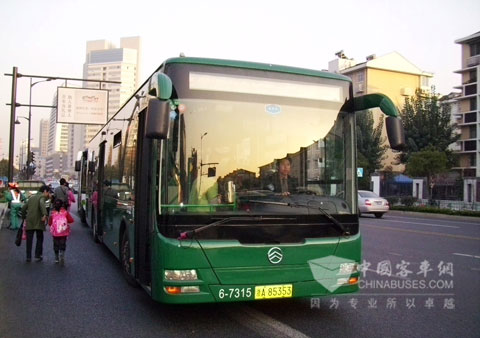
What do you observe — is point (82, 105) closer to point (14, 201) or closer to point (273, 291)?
point (14, 201)

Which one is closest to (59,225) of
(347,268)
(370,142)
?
(347,268)

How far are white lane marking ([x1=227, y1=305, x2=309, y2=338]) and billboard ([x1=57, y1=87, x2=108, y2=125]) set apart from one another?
25.1 meters

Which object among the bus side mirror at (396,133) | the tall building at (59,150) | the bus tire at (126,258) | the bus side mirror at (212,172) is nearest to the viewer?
the bus side mirror at (212,172)

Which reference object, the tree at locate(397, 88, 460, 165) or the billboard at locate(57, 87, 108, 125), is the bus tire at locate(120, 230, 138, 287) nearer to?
the billboard at locate(57, 87, 108, 125)

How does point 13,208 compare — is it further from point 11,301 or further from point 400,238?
point 400,238

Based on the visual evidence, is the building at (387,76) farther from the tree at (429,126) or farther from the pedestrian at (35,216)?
the pedestrian at (35,216)

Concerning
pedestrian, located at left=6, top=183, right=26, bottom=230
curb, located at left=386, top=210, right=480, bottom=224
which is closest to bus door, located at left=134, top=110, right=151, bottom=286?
pedestrian, located at left=6, top=183, right=26, bottom=230

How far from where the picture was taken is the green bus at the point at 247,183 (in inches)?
204

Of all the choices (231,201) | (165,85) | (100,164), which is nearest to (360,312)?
(231,201)

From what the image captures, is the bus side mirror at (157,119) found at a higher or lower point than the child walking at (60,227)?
higher

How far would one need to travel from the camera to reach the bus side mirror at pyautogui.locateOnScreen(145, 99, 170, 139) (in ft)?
15.6

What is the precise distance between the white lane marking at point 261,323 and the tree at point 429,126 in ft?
142

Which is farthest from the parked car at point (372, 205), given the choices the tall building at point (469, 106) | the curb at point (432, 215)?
the tall building at point (469, 106)

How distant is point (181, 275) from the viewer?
16.8 feet
